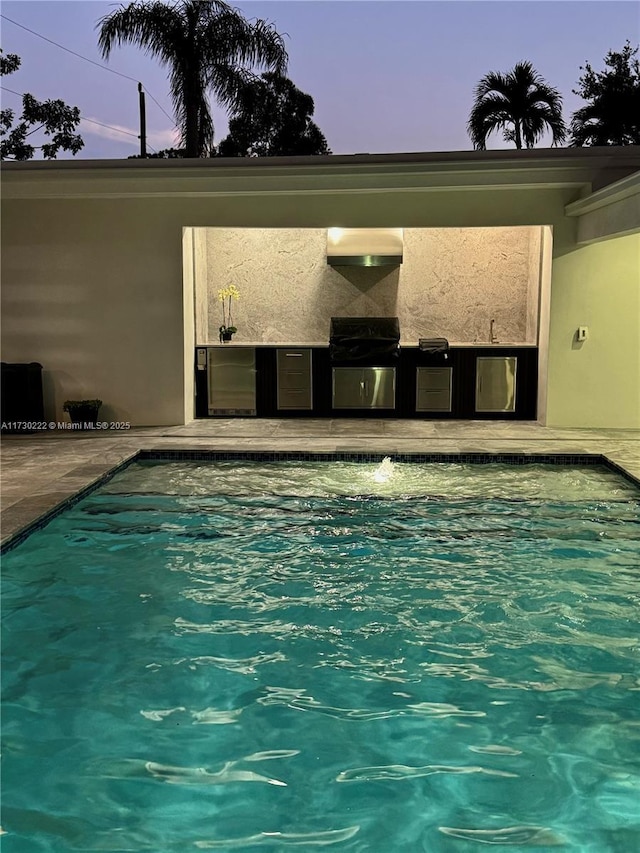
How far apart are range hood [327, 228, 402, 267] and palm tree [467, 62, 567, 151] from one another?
832 cm

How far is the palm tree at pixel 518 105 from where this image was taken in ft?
54.4

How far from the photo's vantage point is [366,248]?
988cm

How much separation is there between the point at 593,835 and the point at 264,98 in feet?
52.1

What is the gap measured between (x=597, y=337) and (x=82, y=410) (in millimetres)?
5848

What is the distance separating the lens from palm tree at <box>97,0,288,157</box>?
13.6 meters

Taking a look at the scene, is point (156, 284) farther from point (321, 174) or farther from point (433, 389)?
point (433, 389)

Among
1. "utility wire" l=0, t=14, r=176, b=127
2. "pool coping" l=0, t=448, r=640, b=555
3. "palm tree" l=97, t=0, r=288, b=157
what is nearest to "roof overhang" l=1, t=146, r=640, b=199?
"pool coping" l=0, t=448, r=640, b=555

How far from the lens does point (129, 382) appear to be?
29.7ft

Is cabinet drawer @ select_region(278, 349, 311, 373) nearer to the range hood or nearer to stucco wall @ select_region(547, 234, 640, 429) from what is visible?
the range hood

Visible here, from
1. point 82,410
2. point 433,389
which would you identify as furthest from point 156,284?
point 433,389

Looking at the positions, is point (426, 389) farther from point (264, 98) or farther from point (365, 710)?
point (264, 98)

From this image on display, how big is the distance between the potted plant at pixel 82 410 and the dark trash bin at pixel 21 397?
1.20 ft

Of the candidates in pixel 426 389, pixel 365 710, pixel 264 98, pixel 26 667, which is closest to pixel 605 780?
pixel 365 710

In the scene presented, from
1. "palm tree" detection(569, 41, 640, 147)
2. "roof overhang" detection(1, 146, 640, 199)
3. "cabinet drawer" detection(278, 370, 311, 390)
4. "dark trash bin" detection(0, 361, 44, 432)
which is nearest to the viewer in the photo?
"roof overhang" detection(1, 146, 640, 199)
